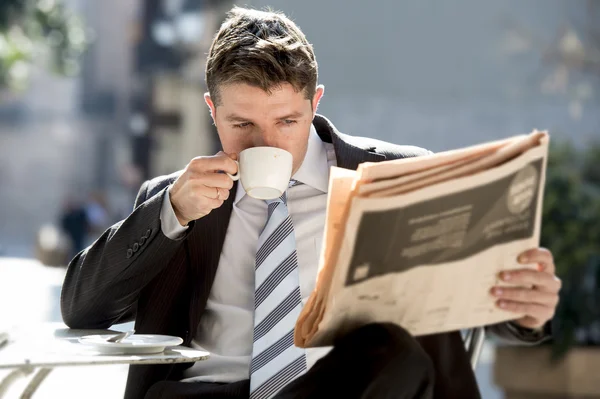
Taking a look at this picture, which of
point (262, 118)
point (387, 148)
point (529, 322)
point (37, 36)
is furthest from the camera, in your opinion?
point (37, 36)

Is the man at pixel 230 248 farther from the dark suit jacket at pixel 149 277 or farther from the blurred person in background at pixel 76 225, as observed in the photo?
the blurred person in background at pixel 76 225

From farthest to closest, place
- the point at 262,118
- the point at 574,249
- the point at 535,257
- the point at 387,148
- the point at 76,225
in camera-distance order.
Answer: the point at 76,225 → the point at 574,249 → the point at 387,148 → the point at 262,118 → the point at 535,257

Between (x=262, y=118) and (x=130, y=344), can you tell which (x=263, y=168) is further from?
(x=130, y=344)

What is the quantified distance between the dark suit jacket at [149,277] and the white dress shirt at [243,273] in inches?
1.4

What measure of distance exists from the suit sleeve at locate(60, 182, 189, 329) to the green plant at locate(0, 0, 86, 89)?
905 centimetres

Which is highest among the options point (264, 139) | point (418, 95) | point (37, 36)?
point (37, 36)

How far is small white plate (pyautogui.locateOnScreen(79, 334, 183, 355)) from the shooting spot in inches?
70.2

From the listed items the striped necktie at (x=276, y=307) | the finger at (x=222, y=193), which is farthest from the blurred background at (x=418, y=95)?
the finger at (x=222, y=193)

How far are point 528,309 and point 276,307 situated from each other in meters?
0.52

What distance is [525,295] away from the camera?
180 cm

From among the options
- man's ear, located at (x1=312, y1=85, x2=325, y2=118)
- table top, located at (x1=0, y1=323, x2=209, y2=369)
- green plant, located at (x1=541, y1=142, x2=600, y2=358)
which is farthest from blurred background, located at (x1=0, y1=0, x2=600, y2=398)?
table top, located at (x1=0, y1=323, x2=209, y2=369)

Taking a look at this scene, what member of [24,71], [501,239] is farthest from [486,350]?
[24,71]

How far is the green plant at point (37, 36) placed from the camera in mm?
10914

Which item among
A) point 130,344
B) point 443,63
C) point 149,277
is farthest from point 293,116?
point 443,63
